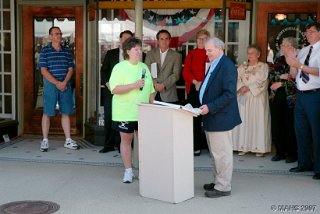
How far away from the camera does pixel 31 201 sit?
5266 millimetres

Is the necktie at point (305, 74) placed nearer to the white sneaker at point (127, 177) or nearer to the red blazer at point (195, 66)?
the red blazer at point (195, 66)

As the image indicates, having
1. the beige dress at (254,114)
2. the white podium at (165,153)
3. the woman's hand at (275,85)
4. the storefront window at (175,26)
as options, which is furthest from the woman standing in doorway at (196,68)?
the white podium at (165,153)

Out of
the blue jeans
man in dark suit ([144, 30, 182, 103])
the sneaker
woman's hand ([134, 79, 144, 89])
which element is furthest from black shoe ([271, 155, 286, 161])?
the sneaker

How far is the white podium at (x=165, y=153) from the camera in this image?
5.07 metres

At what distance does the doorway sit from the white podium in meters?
3.42

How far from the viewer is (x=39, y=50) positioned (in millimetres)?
8516

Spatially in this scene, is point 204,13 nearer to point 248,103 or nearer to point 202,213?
point 248,103

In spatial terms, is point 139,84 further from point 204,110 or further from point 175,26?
point 175,26

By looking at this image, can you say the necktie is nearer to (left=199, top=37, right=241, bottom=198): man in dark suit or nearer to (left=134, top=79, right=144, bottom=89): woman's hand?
(left=199, top=37, right=241, bottom=198): man in dark suit

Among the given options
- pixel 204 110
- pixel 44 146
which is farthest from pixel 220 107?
pixel 44 146

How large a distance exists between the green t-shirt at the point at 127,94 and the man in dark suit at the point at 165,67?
59.8 inches

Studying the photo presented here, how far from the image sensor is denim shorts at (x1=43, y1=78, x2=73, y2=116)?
7.55m

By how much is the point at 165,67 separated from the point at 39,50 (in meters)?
2.42

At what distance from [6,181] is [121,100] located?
5.30 feet
